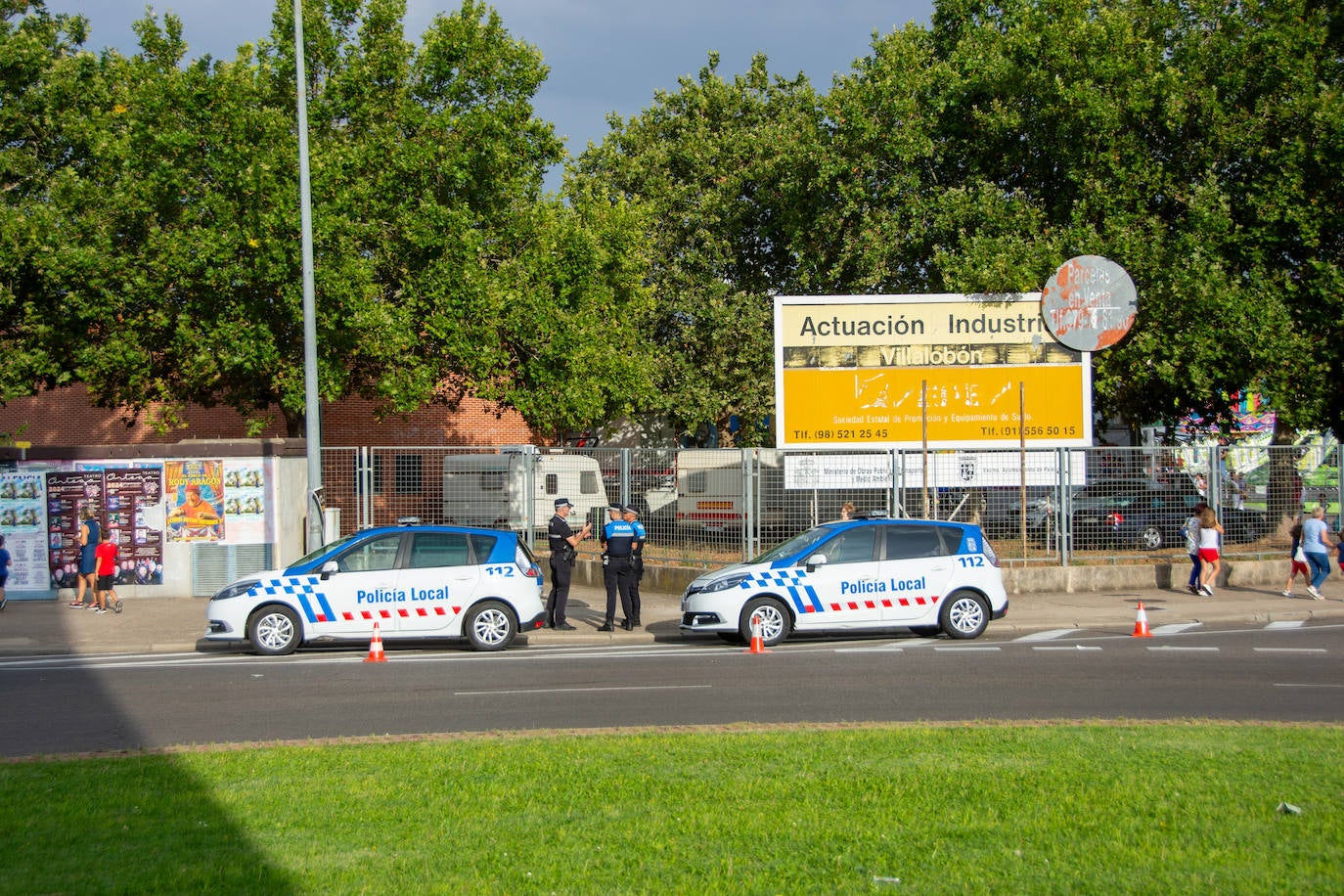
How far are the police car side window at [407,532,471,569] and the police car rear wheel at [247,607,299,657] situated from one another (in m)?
1.59

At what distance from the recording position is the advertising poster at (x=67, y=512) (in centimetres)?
1991

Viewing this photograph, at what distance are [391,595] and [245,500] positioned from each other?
23.1 ft

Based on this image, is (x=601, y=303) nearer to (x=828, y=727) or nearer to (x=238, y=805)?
(x=828, y=727)

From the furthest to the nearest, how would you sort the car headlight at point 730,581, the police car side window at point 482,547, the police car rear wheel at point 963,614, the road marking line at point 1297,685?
the police car rear wheel at point 963,614
the car headlight at point 730,581
the police car side window at point 482,547
the road marking line at point 1297,685

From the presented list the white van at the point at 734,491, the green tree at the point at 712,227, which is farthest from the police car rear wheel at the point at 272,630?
the green tree at the point at 712,227

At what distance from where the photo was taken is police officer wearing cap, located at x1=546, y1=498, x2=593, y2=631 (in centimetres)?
1653

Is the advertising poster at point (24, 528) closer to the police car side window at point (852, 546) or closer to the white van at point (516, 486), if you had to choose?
the white van at point (516, 486)

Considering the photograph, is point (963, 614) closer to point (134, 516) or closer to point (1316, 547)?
point (1316, 547)

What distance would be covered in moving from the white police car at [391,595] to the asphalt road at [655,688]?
0.37 metres

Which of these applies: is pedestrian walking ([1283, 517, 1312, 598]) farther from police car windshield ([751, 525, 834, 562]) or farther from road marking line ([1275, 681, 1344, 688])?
road marking line ([1275, 681, 1344, 688])

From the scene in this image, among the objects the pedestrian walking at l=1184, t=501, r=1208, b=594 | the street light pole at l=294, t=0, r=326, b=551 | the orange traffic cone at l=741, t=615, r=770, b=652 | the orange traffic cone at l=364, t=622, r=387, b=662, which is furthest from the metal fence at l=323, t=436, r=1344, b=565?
the orange traffic cone at l=364, t=622, r=387, b=662

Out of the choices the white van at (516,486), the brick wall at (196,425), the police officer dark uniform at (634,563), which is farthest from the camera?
the brick wall at (196,425)

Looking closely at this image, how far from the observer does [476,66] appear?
24.6 m

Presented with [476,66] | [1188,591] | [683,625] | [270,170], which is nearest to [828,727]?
[683,625]
